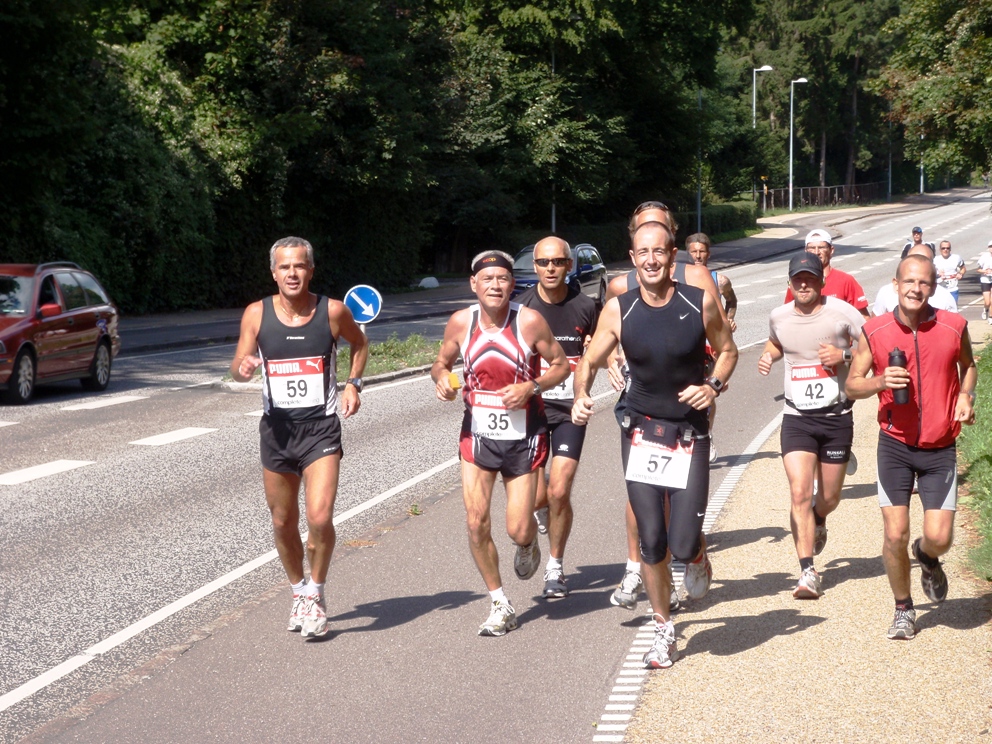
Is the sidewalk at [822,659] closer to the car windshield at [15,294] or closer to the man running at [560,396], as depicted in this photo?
the man running at [560,396]

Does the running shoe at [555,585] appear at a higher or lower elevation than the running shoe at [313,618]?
lower

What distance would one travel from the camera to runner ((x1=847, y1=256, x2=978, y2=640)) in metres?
6.07

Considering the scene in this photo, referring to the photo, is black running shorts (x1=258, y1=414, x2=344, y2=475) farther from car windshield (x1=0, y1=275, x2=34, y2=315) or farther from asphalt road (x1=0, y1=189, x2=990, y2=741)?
car windshield (x1=0, y1=275, x2=34, y2=315)

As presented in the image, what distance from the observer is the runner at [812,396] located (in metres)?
7.11

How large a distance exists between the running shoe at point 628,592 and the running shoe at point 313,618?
1482 millimetres

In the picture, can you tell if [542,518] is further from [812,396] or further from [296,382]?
[296,382]

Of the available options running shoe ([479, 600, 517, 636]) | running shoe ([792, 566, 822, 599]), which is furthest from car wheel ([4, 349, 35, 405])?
running shoe ([792, 566, 822, 599])

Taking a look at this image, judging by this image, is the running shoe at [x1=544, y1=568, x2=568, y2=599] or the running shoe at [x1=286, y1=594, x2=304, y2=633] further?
the running shoe at [x1=544, y1=568, x2=568, y2=599]

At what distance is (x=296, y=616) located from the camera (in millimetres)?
6395

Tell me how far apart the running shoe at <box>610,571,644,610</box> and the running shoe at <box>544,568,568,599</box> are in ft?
Answer: 1.00

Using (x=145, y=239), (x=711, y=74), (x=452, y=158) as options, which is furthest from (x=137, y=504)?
(x=711, y=74)

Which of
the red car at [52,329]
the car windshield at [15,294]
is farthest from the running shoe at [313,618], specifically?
the car windshield at [15,294]

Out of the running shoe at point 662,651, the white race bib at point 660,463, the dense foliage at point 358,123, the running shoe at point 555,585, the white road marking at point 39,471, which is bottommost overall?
the white road marking at point 39,471

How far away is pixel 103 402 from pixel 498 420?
37.9ft
